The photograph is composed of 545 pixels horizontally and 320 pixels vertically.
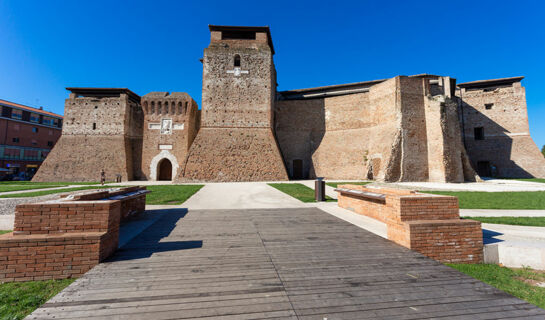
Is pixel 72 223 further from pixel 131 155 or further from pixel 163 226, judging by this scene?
pixel 131 155

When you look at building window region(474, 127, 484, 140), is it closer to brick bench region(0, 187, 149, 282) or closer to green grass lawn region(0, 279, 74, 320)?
brick bench region(0, 187, 149, 282)

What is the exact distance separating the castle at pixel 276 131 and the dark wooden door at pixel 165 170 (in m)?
0.11

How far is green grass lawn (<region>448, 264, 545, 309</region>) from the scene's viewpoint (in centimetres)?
268

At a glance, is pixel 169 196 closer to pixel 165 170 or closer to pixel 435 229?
pixel 435 229

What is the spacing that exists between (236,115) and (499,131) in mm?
28185

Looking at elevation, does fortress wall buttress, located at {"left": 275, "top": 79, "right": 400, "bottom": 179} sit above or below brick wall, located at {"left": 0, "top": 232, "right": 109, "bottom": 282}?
above

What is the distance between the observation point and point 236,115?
20547mm

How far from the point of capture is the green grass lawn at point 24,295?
2.08 metres

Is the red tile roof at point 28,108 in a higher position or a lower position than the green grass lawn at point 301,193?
higher

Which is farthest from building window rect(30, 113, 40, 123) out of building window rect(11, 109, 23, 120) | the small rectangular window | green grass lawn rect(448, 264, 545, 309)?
green grass lawn rect(448, 264, 545, 309)

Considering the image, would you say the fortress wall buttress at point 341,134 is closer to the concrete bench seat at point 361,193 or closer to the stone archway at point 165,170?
the stone archway at point 165,170

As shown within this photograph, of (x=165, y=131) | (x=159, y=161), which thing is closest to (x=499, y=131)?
(x=165, y=131)

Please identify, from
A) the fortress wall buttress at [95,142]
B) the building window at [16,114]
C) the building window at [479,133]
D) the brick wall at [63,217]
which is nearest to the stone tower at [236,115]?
the fortress wall buttress at [95,142]

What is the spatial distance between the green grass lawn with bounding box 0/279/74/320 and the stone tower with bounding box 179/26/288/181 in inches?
629
